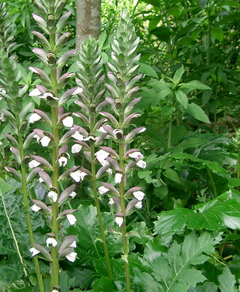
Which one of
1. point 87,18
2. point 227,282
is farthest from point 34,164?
point 87,18

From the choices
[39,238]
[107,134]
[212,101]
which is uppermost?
[107,134]

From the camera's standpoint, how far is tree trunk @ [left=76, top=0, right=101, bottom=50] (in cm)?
282

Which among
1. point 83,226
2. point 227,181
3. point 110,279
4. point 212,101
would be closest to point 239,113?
point 212,101

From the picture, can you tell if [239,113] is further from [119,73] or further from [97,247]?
[119,73]

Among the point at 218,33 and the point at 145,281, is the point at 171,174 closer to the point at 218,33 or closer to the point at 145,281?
the point at 145,281

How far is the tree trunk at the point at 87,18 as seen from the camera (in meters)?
2.82

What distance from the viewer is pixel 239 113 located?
518 cm

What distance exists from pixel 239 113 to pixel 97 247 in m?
3.86

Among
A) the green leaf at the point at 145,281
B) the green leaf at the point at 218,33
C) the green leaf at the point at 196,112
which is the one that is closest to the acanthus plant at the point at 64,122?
the green leaf at the point at 145,281

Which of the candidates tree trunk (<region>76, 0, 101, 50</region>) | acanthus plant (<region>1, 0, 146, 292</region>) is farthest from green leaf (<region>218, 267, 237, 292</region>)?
tree trunk (<region>76, 0, 101, 50</region>)

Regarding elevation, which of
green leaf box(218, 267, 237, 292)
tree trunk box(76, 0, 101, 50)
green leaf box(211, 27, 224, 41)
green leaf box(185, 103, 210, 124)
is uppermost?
tree trunk box(76, 0, 101, 50)

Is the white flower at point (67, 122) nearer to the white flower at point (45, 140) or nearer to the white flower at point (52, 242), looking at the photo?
the white flower at point (45, 140)

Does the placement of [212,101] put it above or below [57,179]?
below

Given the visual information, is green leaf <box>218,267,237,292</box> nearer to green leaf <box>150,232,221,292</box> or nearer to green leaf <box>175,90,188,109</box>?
green leaf <box>150,232,221,292</box>
